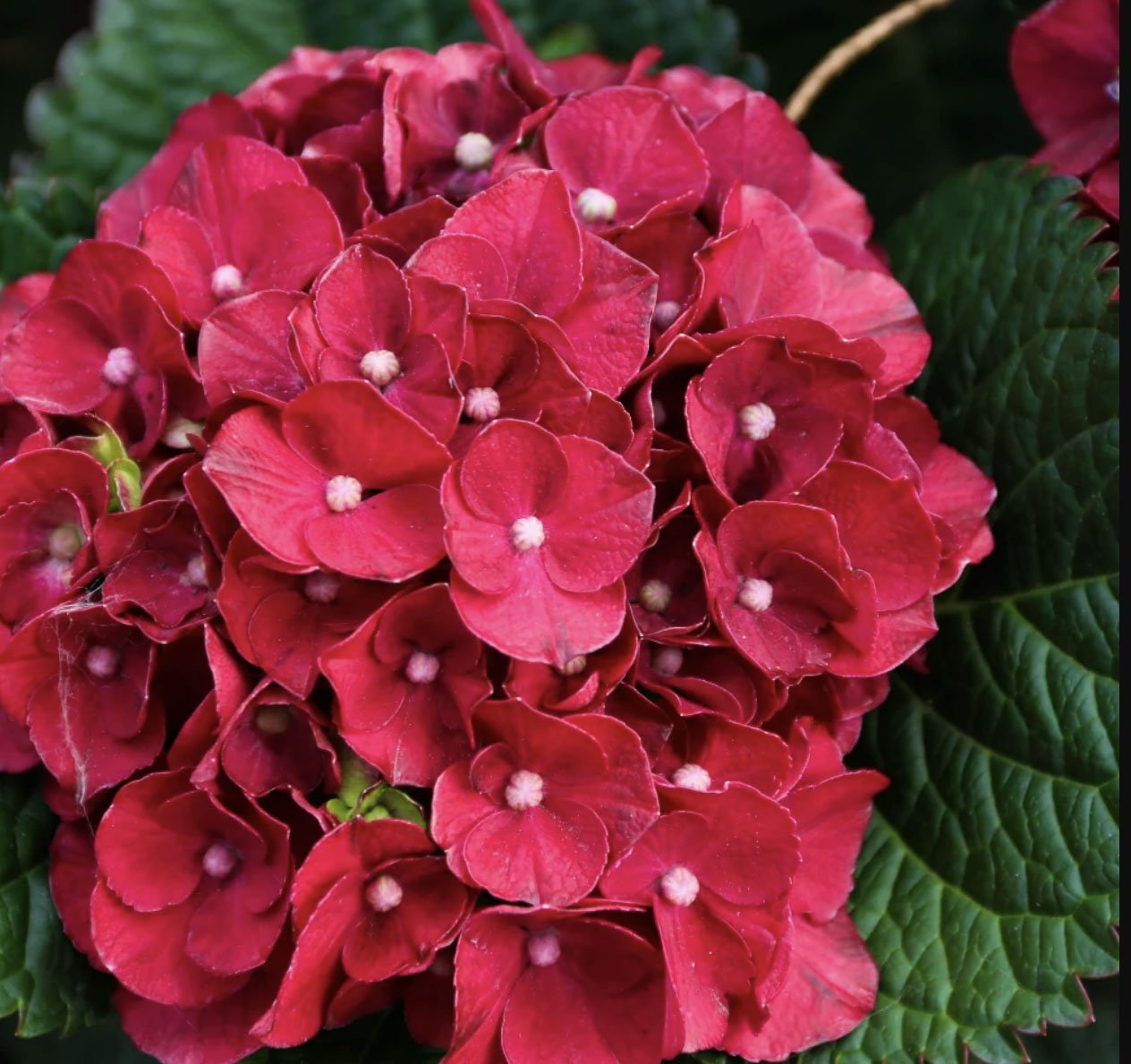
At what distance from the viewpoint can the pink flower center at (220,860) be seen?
731 millimetres

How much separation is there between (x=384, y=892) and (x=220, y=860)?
0.11 m

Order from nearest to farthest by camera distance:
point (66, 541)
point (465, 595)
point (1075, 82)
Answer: point (465, 595), point (66, 541), point (1075, 82)

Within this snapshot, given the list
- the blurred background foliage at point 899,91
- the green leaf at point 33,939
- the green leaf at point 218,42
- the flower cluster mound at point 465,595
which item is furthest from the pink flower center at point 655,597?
the blurred background foliage at point 899,91

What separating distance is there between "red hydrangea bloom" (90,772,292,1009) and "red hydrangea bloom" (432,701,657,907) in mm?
101

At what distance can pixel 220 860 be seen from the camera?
2.40ft

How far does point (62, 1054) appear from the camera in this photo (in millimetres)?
1166

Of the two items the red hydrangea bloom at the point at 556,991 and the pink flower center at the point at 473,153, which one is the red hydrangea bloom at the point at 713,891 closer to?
the red hydrangea bloom at the point at 556,991

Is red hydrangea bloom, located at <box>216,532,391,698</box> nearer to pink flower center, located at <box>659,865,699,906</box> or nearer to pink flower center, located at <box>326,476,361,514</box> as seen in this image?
pink flower center, located at <box>326,476,361,514</box>

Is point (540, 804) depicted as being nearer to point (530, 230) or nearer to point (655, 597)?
point (655, 597)

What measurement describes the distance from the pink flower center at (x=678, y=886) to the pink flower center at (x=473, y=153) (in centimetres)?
47

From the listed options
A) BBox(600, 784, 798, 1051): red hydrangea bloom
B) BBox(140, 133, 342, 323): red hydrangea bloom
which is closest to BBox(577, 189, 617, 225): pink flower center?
BBox(140, 133, 342, 323): red hydrangea bloom

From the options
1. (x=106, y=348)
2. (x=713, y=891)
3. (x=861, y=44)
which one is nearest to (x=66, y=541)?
(x=106, y=348)

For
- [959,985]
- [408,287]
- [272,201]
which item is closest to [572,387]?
[408,287]

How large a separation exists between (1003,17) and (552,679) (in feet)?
3.08
